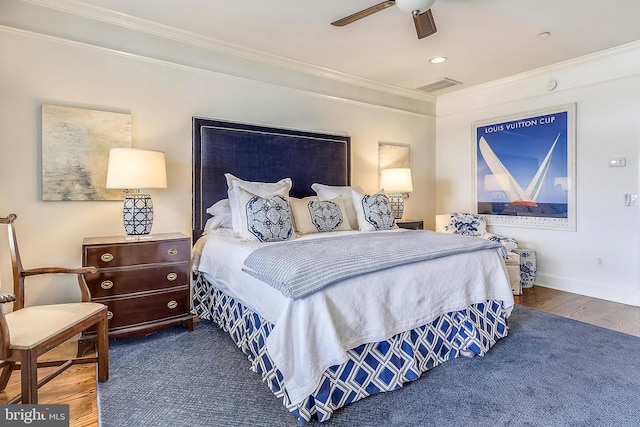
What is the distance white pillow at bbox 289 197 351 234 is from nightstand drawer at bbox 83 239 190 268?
1010mm

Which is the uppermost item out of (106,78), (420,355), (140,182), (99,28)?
(99,28)

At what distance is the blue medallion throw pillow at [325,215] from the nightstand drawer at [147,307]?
1272 millimetres

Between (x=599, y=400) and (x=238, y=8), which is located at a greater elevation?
(x=238, y=8)

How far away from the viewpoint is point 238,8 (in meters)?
2.82

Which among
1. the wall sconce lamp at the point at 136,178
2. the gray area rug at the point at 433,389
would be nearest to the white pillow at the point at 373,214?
the gray area rug at the point at 433,389

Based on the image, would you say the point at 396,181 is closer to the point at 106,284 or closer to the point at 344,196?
the point at 344,196

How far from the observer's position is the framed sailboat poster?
4.09 metres

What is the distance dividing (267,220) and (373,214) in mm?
1190

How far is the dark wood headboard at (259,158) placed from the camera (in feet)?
11.1

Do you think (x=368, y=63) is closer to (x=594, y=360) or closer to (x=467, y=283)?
(x=467, y=283)

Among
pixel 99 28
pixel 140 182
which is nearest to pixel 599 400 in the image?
pixel 140 182

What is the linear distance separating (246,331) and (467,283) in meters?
1.56

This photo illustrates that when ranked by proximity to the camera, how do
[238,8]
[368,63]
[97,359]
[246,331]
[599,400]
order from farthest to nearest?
[368,63]
[238,8]
[246,331]
[97,359]
[599,400]

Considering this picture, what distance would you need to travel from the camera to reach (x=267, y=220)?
273cm
